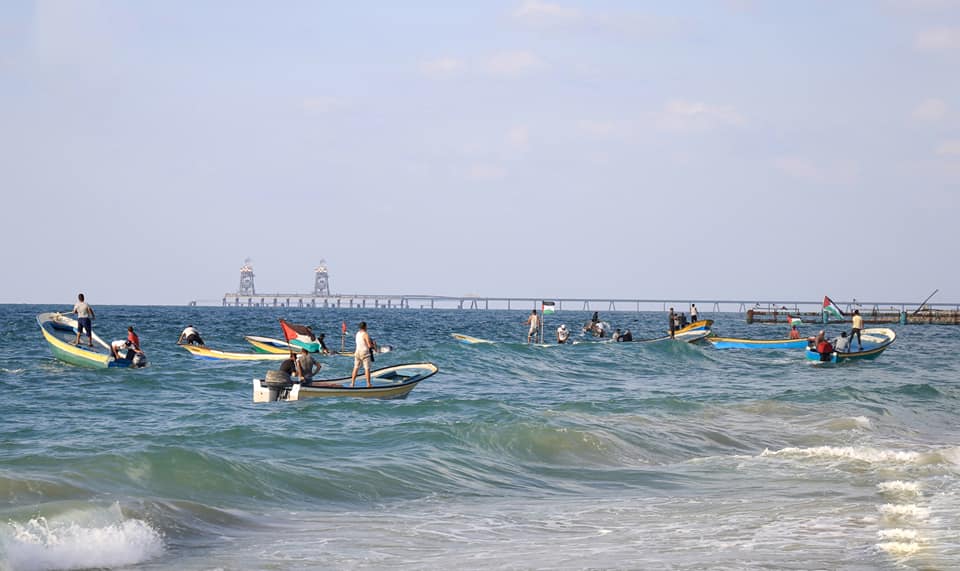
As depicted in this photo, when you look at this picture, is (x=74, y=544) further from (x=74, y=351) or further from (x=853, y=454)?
(x=74, y=351)

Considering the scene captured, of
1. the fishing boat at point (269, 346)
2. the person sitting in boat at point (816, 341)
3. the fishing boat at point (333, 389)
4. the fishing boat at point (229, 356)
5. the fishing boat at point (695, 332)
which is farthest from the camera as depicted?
the fishing boat at point (695, 332)

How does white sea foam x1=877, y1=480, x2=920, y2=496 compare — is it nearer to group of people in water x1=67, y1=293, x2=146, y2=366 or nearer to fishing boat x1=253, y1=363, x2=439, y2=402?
fishing boat x1=253, y1=363, x2=439, y2=402

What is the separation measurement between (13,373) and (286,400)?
12.2 meters

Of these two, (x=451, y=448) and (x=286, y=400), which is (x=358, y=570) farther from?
(x=286, y=400)

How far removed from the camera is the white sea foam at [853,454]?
49.2 ft

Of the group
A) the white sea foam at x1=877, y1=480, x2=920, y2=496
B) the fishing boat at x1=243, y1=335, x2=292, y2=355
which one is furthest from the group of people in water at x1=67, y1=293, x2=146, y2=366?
the white sea foam at x1=877, y1=480, x2=920, y2=496

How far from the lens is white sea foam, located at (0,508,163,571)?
872 centimetres

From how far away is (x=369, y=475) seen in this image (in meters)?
13.4

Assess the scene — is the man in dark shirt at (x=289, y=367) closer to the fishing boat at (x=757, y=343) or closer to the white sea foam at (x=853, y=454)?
the white sea foam at (x=853, y=454)

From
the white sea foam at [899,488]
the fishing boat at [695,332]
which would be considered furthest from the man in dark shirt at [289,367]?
the fishing boat at [695,332]

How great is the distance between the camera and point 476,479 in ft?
45.1

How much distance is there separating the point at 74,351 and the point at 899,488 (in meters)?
25.9

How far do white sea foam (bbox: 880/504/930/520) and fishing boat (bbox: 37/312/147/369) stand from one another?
24.3 m

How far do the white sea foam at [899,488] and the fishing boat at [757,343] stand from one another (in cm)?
3447
